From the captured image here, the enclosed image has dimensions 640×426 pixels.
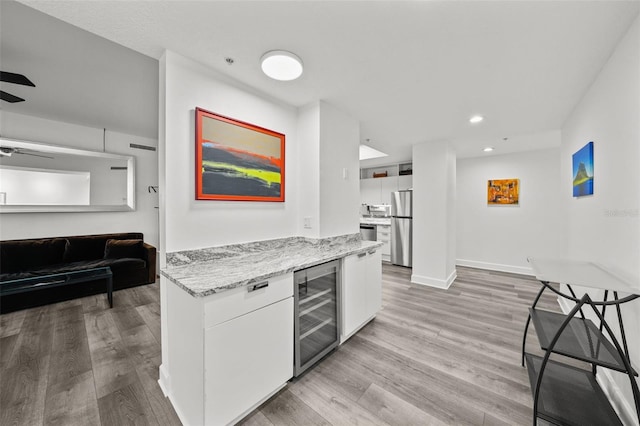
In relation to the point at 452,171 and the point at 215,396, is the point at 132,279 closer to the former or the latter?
the point at 215,396

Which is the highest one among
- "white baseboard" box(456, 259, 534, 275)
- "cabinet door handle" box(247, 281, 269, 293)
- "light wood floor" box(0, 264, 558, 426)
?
"cabinet door handle" box(247, 281, 269, 293)

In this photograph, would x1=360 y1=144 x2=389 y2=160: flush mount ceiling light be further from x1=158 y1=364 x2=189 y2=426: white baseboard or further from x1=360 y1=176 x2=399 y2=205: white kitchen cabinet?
x1=158 y1=364 x2=189 y2=426: white baseboard

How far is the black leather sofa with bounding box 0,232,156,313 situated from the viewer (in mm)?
2982

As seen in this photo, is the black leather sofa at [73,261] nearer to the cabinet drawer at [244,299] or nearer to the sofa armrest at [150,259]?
the sofa armrest at [150,259]

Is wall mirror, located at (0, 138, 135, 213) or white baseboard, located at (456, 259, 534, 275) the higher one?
wall mirror, located at (0, 138, 135, 213)

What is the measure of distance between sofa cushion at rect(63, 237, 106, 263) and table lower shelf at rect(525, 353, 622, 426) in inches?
211

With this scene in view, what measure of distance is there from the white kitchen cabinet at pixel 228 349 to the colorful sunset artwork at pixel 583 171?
270 cm

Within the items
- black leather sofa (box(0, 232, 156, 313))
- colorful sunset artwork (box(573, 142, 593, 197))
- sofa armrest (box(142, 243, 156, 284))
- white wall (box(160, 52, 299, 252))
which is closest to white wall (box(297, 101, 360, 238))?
white wall (box(160, 52, 299, 252))

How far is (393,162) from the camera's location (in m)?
5.66

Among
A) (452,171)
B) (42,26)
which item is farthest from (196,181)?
(452,171)

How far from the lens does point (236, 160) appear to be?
1991 mm

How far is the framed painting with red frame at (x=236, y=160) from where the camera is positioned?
70.0 inches

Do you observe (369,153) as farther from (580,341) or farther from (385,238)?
(580,341)

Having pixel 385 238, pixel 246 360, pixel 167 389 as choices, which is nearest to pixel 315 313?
pixel 246 360
